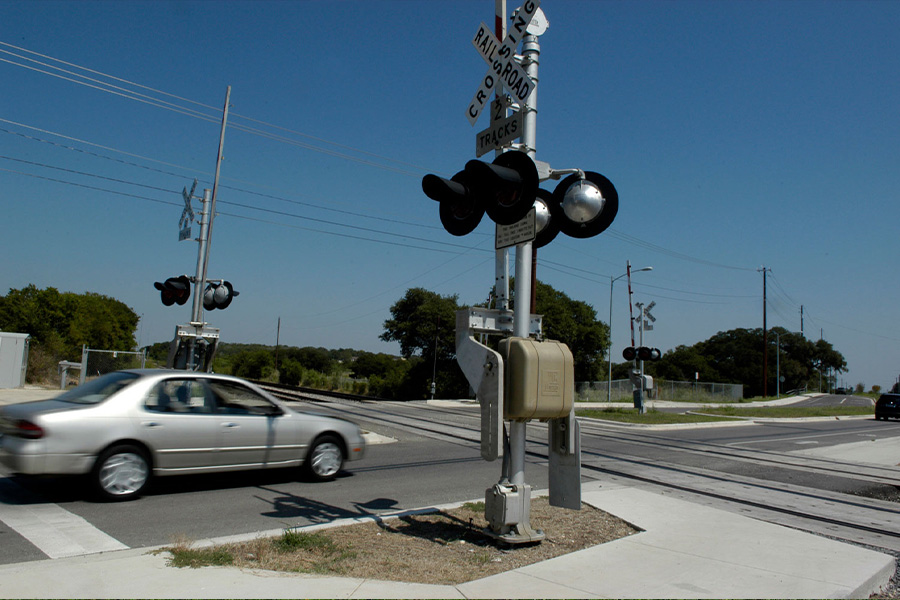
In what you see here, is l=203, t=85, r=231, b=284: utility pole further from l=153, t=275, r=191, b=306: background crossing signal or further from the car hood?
the car hood

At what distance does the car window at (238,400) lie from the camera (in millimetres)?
8242

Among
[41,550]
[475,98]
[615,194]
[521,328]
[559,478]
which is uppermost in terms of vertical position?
[475,98]

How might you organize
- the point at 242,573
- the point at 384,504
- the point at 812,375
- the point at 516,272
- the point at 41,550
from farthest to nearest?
the point at 812,375, the point at 384,504, the point at 516,272, the point at 41,550, the point at 242,573

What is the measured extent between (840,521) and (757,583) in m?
4.16

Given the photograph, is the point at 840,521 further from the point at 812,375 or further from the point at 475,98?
the point at 812,375

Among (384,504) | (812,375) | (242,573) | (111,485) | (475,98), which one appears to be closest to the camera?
(242,573)

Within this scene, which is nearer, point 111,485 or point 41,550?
point 41,550

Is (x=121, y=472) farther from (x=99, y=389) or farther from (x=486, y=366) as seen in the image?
(x=486, y=366)

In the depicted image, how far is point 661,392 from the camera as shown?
5272 cm

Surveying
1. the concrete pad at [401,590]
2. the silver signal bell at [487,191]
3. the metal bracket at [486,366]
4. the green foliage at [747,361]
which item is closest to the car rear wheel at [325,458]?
the metal bracket at [486,366]

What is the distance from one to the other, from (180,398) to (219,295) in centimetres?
754

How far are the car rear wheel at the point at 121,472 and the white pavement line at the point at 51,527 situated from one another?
0.46m

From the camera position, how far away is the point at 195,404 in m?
7.98

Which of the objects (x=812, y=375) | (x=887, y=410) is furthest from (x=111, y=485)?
(x=812, y=375)
